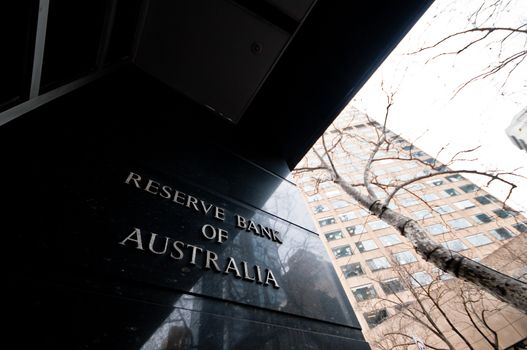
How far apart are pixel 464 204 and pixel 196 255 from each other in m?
55.5

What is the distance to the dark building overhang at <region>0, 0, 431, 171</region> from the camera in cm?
190

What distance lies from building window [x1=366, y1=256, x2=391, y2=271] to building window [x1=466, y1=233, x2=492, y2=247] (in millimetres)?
Result: 13175

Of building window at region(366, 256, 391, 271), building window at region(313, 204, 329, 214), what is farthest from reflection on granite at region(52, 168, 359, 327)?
building window at region(313, 204, 329, 214)

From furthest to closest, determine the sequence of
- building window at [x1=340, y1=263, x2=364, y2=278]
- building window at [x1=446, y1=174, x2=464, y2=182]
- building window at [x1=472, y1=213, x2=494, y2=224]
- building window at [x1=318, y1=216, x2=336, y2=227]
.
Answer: building window at [x1=446, y1=174, x2=464, y2=182]
building window at [x1=318, y1=216, x2=336, y2=227]
building window at [x1=472, y1=213, x2=494, y2=224]
building window at [x1=340, y1=263, x2=364, y2=278]

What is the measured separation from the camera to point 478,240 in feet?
123

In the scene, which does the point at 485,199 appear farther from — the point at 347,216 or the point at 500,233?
the point at 347,216

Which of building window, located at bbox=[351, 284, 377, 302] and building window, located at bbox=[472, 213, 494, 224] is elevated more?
building window, located at bbox=[472, 213, 494, 224]

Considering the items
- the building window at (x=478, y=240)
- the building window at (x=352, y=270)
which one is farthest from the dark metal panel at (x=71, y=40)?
the building window at (x=478, y=240)

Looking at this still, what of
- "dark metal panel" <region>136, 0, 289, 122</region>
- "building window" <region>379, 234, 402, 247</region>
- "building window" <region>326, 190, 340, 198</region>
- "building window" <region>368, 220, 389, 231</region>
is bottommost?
"dark metal panel" <region>136, 0, 289, 122</region>

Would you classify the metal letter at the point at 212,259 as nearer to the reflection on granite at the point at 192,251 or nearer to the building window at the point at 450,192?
the reflection on granite at the point at 192,251

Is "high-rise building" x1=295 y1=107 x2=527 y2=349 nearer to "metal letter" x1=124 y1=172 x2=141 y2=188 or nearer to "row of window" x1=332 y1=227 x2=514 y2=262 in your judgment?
"row of window" x1=332 y1=227 x2=514 y2=262

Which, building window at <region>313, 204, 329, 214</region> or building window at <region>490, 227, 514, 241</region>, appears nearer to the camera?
building window at <region>490, 227, 514, 241</region>

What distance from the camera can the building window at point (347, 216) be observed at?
45750 mm

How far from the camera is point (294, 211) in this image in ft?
12.4
